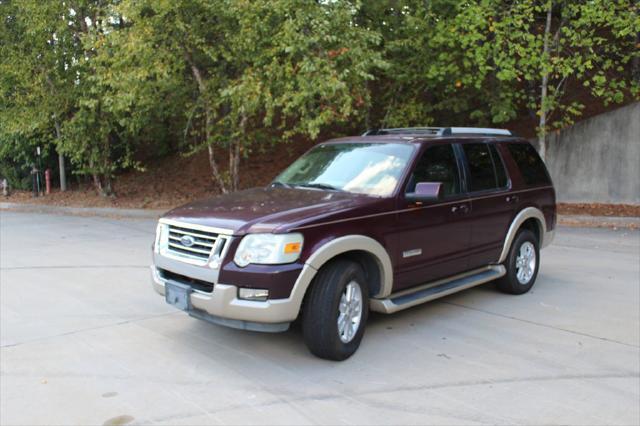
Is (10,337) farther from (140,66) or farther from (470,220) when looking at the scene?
(140,66)

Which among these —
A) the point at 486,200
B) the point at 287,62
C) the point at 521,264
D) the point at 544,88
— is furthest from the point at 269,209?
the point at 544,88

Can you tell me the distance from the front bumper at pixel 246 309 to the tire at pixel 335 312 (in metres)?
0.19

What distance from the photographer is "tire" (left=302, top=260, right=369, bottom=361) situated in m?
4.63

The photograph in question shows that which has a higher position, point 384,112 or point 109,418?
point 384,112

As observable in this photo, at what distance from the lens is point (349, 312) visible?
4891 millimetres

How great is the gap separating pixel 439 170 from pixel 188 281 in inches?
105

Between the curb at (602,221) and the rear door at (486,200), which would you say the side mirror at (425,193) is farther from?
the curb at (602,221)

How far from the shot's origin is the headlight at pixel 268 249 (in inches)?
176

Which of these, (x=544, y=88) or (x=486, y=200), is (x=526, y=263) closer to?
(x=486, y=200)

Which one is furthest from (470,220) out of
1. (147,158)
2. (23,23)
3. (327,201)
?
(147,158)

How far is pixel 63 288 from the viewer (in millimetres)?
7105

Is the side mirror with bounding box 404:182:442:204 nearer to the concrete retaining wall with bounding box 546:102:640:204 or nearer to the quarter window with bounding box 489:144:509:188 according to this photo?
the quarter window with bounding box 489:144:509:188

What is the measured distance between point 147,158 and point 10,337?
15.6 metres

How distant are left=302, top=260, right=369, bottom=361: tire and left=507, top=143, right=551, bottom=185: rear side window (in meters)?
3.00
